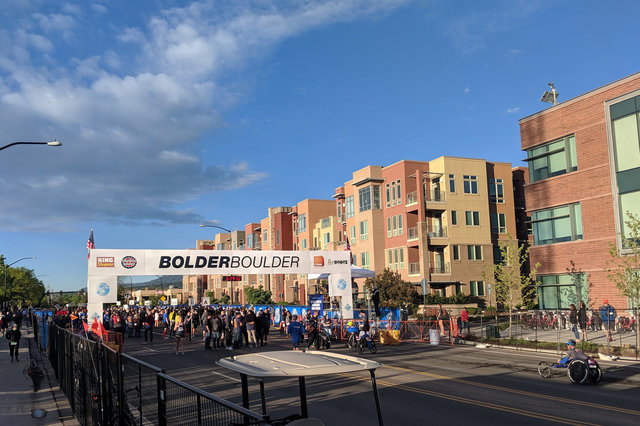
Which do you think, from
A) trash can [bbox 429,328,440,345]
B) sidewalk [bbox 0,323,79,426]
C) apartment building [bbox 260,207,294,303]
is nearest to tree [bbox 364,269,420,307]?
trash can [bbox 429,328,440,345]

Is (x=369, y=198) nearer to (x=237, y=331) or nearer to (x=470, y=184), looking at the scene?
(x=470, y=184)

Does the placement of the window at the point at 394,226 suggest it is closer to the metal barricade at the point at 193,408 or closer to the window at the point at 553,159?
the window at the point at 553,159

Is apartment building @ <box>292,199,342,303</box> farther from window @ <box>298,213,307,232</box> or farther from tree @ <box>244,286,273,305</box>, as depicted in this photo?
tree @ <box>244,286,273,305</box>

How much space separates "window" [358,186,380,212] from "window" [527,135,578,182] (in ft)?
75.7

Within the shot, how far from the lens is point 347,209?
206 feet

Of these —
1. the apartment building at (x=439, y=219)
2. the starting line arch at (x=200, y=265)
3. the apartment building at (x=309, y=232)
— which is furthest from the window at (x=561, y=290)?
the apartment building at (x=309, y=232)

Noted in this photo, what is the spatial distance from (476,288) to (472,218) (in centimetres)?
675

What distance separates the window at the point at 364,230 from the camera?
57781mm

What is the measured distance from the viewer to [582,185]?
103 feet

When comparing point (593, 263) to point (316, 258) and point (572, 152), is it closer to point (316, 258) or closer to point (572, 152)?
point (572, 152)

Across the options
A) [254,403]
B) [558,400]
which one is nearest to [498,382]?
[558,400]

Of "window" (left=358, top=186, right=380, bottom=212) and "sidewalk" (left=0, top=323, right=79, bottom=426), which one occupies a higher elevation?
"window" (left=358, top=186, right=380, bottom=212)

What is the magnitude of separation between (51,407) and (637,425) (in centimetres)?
1301

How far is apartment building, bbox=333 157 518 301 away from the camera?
169 feet
